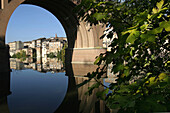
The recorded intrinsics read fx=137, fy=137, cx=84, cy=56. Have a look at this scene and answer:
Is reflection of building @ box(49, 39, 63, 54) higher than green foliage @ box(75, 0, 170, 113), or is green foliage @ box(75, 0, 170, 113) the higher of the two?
reflection of building @ box(49, 39, 63, 54)

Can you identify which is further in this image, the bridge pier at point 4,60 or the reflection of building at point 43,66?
the reflection of building at point 43,66

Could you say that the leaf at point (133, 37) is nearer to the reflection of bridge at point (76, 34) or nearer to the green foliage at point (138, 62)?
the green foliage at point (138, 62)

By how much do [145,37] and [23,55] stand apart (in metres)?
152

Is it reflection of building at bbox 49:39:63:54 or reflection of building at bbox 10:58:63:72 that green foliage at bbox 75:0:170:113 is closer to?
reflection of building at bbox 10:58:63:72

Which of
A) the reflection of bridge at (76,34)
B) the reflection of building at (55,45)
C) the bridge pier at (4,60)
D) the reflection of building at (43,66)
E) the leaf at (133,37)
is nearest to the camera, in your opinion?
the leaf at (133,37)

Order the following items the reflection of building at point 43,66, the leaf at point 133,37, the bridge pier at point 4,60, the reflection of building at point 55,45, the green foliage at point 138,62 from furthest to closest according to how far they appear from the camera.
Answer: the reflection of building at point 55,45, the reflection of building at point 43,66, the bridge pier at point 4,60, the leaf at point 133,37, the green foliage at point 138,62

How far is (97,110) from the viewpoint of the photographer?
16.1ft

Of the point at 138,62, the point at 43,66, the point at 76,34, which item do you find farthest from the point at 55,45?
the point at 138,62

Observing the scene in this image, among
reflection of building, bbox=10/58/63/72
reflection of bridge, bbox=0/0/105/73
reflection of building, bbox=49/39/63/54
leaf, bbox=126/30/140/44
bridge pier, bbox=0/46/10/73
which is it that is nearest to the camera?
leaf, bbox=126/30/140/44

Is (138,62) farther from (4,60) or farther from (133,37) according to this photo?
(4,60)

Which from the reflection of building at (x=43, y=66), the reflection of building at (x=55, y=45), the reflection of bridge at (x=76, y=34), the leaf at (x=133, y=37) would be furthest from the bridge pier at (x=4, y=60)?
the reflection of building at (x=55, y=45)

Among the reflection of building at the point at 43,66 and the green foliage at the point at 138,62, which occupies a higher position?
the green foliage at the point at 138,62

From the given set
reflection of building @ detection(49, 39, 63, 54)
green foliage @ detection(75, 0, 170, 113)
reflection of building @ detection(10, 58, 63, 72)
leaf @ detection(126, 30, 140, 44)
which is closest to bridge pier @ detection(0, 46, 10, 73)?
reflection of building @ detection(10, 58, 63, 72)

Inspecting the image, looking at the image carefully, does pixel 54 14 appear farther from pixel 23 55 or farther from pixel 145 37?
pixel 23 55
